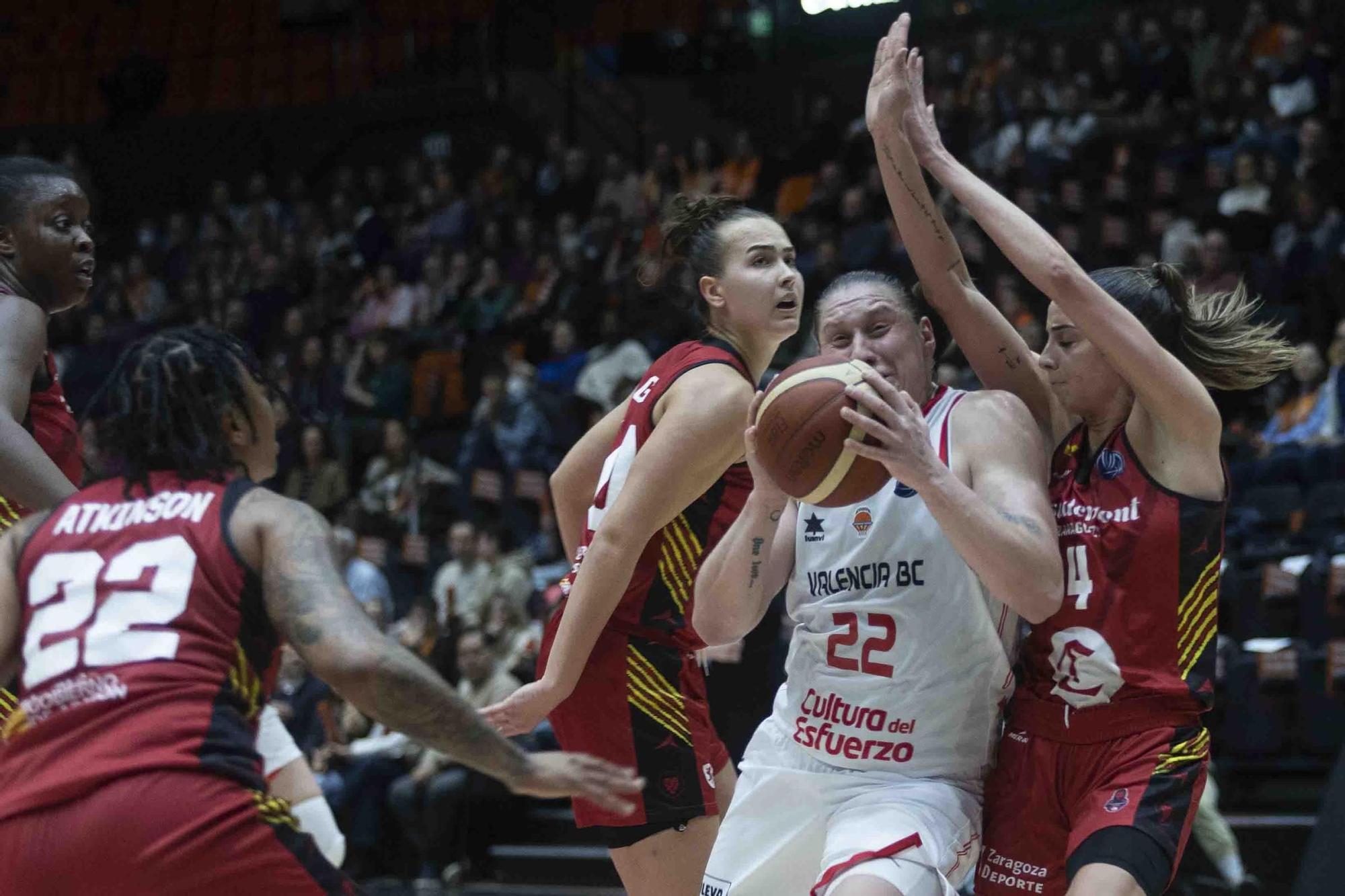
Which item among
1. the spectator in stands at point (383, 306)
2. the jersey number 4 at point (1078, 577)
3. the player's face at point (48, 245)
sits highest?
the player's face at point (48, 245)

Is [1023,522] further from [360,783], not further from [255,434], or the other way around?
[360,783]

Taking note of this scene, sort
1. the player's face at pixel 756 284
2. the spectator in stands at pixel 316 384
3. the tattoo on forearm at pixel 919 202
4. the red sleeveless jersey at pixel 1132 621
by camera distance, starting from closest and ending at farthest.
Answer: the red sleeveless jersey at pixel 1132 621 < the tattoo on forearm at pixel 919 202 < the player's face at pixel 756 284 < the spectator in stands at pixel 316 384

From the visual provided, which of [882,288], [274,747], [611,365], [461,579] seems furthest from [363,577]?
[882,288]

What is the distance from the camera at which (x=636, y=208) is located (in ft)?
51.9

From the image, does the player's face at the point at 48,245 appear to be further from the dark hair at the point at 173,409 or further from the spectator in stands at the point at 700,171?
the spectator in stands at the point at 700,171

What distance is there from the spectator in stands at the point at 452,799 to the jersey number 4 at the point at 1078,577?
6373 mm

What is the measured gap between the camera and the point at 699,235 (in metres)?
4.32

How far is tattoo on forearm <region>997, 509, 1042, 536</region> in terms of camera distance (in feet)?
10.3

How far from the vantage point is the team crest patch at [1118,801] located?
3.19 metres

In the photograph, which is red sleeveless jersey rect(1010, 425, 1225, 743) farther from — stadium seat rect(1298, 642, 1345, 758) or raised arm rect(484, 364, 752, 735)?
stadium seat rect(1298, 642, 1345, 758)

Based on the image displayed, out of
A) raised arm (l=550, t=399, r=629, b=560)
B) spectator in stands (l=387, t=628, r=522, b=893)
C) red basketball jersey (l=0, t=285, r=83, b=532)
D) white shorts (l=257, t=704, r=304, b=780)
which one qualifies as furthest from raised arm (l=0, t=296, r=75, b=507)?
spectator in stands (l=387, t=628, r=522, b=893)

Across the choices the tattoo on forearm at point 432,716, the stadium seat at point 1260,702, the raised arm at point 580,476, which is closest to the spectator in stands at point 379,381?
the stadium seat at point 1260,702

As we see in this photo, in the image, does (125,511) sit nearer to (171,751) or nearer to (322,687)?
(171,751)

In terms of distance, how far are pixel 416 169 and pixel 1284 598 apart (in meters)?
12.7
